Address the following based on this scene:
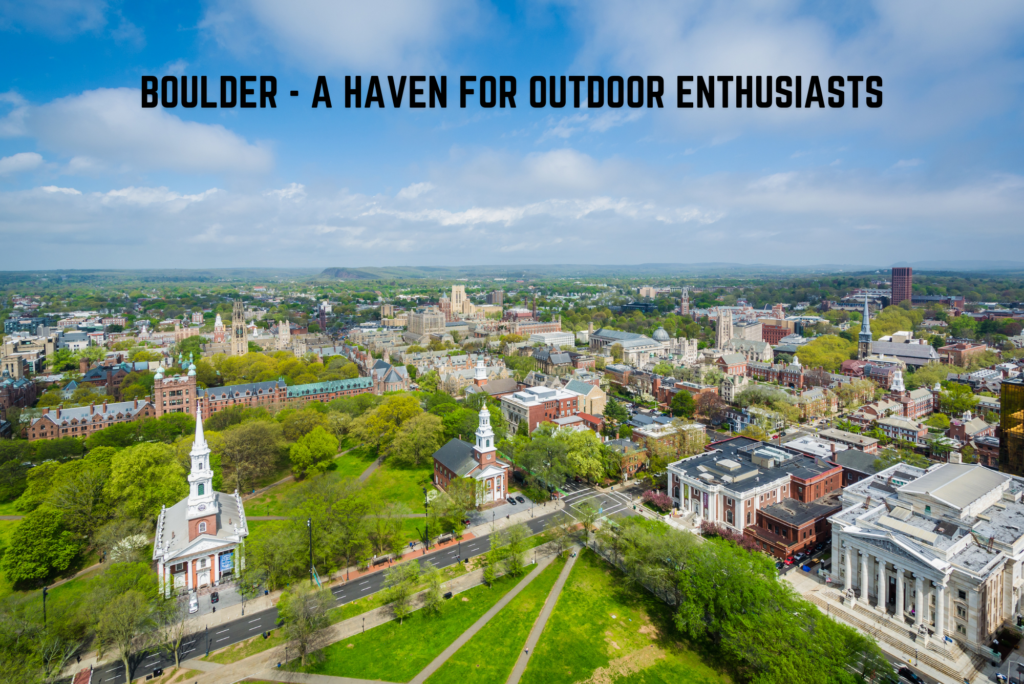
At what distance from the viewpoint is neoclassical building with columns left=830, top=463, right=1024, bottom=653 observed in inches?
1183

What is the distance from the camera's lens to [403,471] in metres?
56.9

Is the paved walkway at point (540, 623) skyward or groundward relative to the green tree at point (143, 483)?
groundward

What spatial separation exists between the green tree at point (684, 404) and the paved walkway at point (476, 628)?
43.3 meters

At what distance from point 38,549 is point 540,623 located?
35.5 metres

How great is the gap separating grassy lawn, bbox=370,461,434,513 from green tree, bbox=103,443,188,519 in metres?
18.0

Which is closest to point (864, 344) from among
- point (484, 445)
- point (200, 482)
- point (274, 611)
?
point (484, 445)

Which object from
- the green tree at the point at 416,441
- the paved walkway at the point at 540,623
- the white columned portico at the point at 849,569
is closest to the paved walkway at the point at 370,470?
the green tree at the point at 416,441

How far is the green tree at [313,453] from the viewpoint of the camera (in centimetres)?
5278

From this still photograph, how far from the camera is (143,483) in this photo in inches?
1647

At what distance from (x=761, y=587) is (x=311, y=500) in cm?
3140

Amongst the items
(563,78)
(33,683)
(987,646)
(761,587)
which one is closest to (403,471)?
(33,683)

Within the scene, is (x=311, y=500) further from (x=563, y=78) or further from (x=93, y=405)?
(x=93, y=405)

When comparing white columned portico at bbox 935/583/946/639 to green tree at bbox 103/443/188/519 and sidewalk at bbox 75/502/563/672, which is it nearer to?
sidewalk at bbox 75/502/563/672

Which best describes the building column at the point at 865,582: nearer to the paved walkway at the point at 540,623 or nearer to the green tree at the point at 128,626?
the paved walkway at the point at 540,623
